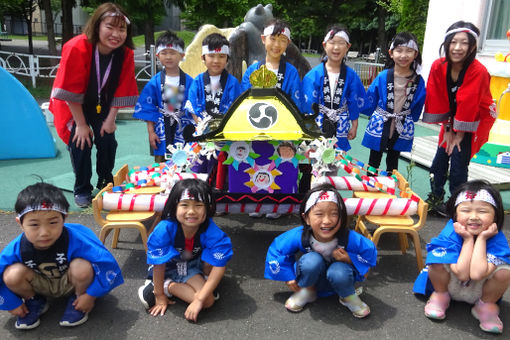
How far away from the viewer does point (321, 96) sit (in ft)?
14.0

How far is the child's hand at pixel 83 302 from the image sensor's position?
2612 mm

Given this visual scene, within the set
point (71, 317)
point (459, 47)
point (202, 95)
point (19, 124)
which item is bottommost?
point (71, 317)

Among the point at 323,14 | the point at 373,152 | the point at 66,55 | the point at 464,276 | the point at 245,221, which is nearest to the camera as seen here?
the point at 464,276

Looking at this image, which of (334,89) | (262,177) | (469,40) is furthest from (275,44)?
(469,40)

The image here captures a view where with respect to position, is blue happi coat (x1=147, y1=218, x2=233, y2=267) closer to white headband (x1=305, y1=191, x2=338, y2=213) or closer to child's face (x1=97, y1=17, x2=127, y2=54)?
white headband (x1=305, y1=191, x2=338, y2=213)

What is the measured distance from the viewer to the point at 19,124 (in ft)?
18.4

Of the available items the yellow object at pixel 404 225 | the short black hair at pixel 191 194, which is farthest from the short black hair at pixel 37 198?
the yellow object at pixel 404 225

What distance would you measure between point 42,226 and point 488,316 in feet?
8.78

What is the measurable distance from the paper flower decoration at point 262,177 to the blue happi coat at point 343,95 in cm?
110

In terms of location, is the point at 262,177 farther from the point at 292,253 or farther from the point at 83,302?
the point at 83,302

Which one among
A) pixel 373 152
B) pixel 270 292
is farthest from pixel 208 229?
pixel 373 152

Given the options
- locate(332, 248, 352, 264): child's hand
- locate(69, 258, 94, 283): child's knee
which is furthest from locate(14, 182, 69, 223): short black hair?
locate(332, 248, 352, 264): child's hand

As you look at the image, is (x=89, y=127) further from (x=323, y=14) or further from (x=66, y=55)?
(x=323, y=14)

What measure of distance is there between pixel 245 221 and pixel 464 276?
2.10m
